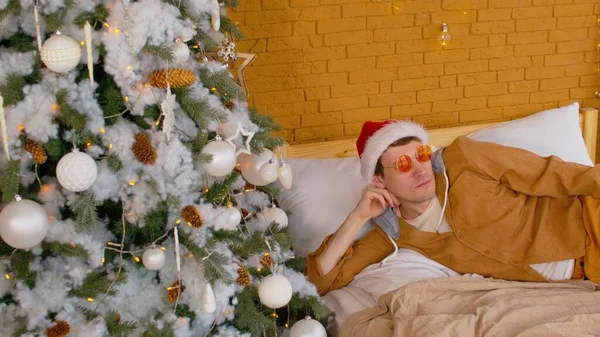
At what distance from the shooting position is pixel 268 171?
5.98ft

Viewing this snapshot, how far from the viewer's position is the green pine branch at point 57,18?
1.49 meters

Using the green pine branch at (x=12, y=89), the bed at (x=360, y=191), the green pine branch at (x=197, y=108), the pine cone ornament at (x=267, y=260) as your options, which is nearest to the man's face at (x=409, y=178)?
the bed at (x=360, y=191)

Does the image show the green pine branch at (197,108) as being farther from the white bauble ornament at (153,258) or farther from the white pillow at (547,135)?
the white pillow at (547,135)

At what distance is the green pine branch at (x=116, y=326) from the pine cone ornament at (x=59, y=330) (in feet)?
0.31

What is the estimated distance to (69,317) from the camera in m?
1.65

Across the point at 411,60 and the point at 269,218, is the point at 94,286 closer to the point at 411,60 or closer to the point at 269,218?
the point at 269,218

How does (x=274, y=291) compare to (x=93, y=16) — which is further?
(x=274, y=291)

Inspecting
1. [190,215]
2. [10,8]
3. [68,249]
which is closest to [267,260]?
[190,215]

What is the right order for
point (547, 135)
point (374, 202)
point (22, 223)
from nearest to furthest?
point (22, 223) < point (374, 202) < point (547, 135)

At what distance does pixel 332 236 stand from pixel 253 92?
0.81m

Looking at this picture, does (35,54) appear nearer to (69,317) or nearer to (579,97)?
(69,317)

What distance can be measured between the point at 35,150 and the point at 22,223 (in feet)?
0.57

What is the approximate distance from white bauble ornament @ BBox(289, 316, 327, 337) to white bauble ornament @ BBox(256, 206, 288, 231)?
28 centimetres

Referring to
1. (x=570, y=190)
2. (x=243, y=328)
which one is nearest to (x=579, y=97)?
(x=570, y=190)
